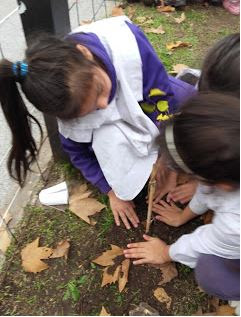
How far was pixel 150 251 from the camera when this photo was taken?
4.72 feet

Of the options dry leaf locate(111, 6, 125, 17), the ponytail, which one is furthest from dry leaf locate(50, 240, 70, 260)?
dry leaf locate(111, 6, 125, 17)

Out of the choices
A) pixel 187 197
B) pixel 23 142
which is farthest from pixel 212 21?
pixel 23 142

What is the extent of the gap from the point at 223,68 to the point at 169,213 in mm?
690

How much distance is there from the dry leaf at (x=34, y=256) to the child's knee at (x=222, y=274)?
0.60 metres

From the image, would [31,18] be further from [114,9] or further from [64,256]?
[114,9]

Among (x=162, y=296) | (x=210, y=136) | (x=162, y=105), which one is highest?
(x=210, y=136)

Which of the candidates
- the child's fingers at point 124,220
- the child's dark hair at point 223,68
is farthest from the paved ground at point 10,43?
the child's dark hair at point 223,68

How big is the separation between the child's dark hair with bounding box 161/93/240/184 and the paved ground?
39.6 inches

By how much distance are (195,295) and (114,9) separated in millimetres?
2396

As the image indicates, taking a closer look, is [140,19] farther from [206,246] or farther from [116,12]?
[206,246]

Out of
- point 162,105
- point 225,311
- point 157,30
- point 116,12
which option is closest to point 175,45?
point 157,30

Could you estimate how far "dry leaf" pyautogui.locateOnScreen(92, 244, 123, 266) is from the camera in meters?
1.45

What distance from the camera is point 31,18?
4.66 feet

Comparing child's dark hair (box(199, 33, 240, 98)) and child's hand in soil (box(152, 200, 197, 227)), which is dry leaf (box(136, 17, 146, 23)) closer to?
child's hand in soil (box(152, 200, 197, 227))
